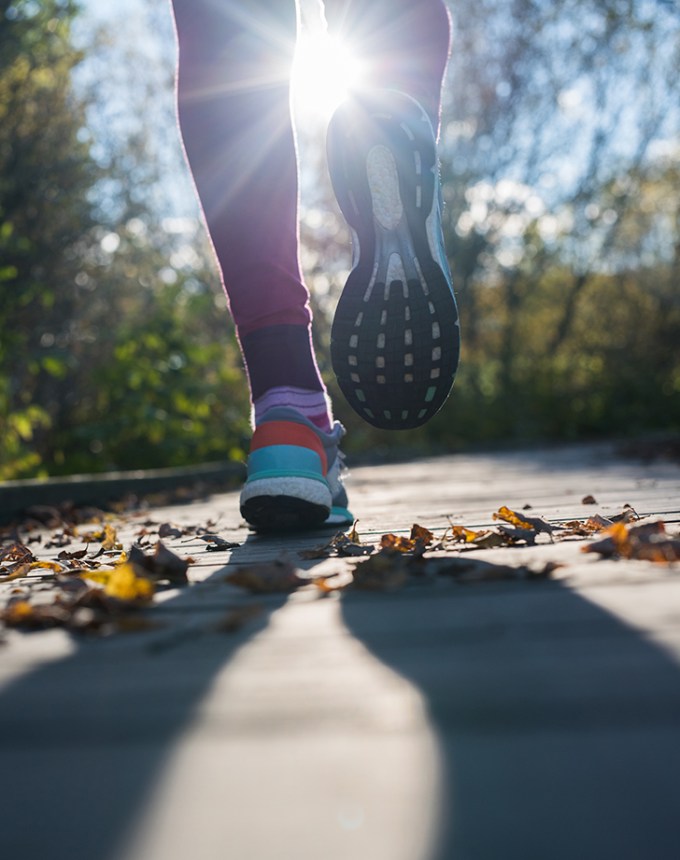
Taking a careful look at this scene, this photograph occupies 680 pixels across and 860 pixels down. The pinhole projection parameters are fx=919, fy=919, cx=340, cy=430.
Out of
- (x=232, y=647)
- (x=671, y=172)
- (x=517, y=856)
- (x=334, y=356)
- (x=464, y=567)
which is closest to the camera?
(x=517, y=856)

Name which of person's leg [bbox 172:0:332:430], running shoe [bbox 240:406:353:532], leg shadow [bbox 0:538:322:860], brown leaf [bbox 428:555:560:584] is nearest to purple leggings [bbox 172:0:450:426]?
person's leg [bbox 172:0:332:430]

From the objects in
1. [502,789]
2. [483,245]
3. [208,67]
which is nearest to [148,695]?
[502,789]

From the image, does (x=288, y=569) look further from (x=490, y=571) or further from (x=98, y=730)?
(x=98, y=730)

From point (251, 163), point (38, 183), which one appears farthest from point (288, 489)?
point (38, 183)

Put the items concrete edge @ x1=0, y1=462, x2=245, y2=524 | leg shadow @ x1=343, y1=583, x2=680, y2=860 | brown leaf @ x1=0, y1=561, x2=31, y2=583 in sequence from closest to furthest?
leg shadow @ x1=343, y1=583, x2=680, y2=860 < brown leaf @ x1=0, y1=561, x2=31, y2=583 < concrete edge @ x1=0, y1=462, x2=245, y2=524

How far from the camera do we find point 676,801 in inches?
17.5

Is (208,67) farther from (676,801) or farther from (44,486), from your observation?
(676,801)

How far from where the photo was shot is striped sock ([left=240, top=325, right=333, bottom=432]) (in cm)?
179

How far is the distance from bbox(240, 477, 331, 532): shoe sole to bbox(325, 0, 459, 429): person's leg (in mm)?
182

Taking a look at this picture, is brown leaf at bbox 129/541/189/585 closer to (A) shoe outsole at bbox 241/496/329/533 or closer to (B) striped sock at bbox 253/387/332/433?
(A) shoe outsole at bbox 241/496/329/533

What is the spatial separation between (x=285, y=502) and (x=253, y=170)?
67 centimetres

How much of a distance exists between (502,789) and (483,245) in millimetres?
8702

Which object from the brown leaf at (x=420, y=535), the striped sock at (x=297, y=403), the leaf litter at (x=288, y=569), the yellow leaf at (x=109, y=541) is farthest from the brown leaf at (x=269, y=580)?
the striped sock at (x=297, y=403)

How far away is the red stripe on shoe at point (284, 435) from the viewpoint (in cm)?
170
